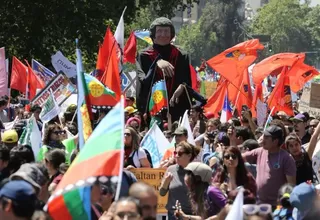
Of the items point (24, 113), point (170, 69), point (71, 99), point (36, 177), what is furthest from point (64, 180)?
point (71, 99)

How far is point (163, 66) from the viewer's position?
14.8 meters

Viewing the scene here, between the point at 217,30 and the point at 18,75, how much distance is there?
305 ft

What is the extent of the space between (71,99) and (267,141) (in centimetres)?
951

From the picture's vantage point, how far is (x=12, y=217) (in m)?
6.00

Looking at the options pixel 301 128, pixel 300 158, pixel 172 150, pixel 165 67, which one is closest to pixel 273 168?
pixel 300 158

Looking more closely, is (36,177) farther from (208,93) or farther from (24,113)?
(208,93)

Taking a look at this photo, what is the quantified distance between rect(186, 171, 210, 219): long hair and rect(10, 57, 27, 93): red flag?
43.7 feet

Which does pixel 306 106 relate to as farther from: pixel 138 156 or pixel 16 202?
pixel 16 202

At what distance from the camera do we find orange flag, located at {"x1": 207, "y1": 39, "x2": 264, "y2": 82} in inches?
721

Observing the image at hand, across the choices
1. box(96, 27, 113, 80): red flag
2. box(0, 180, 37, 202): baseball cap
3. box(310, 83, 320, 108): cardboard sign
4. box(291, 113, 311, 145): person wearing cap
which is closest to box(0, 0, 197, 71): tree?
box(310, 83, 320, 108): cardboard sign

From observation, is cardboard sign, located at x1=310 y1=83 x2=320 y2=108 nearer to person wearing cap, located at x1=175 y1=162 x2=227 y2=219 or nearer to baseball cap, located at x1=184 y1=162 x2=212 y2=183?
person wearing cap, located at x1=175 y1=162 x2=227 y2=219

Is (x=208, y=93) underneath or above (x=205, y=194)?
underneath

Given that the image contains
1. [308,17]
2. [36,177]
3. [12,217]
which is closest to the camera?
[12,217]

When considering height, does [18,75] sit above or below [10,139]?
below
